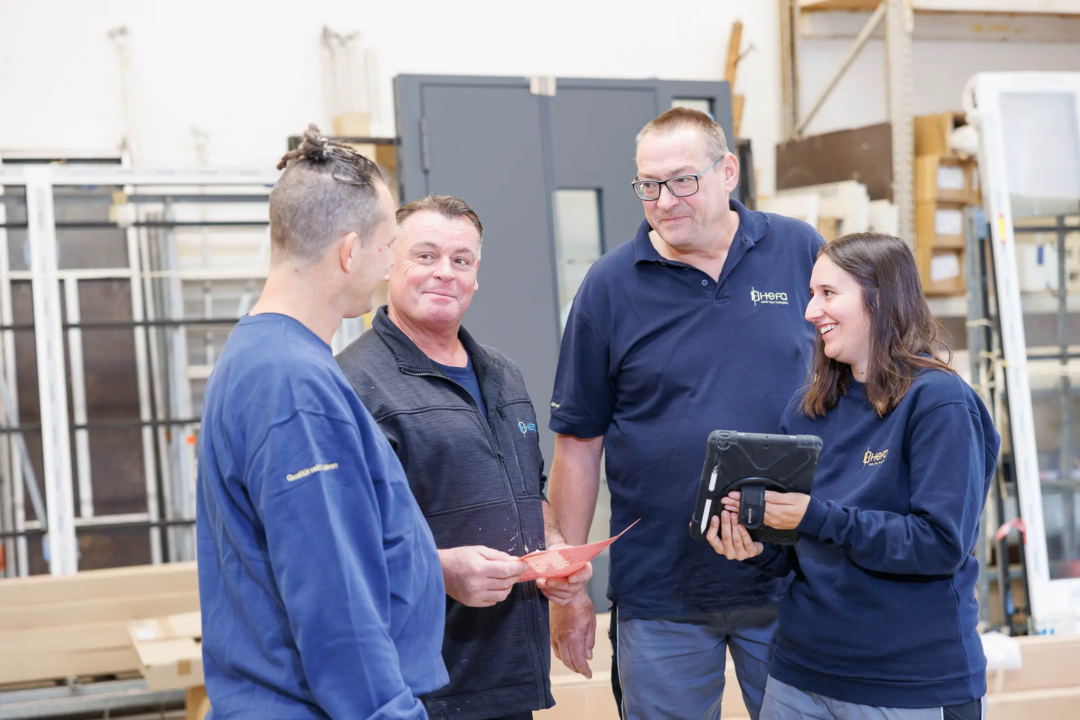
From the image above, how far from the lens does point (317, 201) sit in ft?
3.71

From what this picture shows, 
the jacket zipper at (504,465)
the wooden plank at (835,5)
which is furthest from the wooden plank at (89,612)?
the wooden plank at (835,5)

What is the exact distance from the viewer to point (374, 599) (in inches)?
42.4

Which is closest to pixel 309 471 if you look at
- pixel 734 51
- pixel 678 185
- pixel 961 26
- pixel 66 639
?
pixel 678 185

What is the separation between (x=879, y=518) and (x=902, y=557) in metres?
0.06

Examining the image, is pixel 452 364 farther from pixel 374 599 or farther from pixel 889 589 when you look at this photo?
pixel 889 589

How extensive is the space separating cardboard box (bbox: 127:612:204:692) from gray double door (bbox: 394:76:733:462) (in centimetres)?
149

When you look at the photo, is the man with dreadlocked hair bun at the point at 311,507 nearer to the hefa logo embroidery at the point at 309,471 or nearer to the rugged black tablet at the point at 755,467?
the hefa logo embroidery at the point at 309,471

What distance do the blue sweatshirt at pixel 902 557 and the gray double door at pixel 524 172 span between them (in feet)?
7.66

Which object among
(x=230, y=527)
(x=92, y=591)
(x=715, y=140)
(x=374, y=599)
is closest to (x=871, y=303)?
(x=715, y=140)

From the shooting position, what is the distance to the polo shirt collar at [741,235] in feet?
6.36

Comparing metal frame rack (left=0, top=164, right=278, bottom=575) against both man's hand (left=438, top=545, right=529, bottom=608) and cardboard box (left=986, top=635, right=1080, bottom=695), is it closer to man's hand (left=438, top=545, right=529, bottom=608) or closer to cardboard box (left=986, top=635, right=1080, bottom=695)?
man's hand (left=438, top=545, right=529, bottom=608)

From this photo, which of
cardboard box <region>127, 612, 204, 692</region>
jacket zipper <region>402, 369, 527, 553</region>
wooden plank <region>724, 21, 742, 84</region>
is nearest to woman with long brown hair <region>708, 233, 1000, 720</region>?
jacket zipper <region>402, 369, 527, 553</region>

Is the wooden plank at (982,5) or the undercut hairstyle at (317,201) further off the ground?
the wooden plank at (982,5)

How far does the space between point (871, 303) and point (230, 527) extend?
40.4 inches
